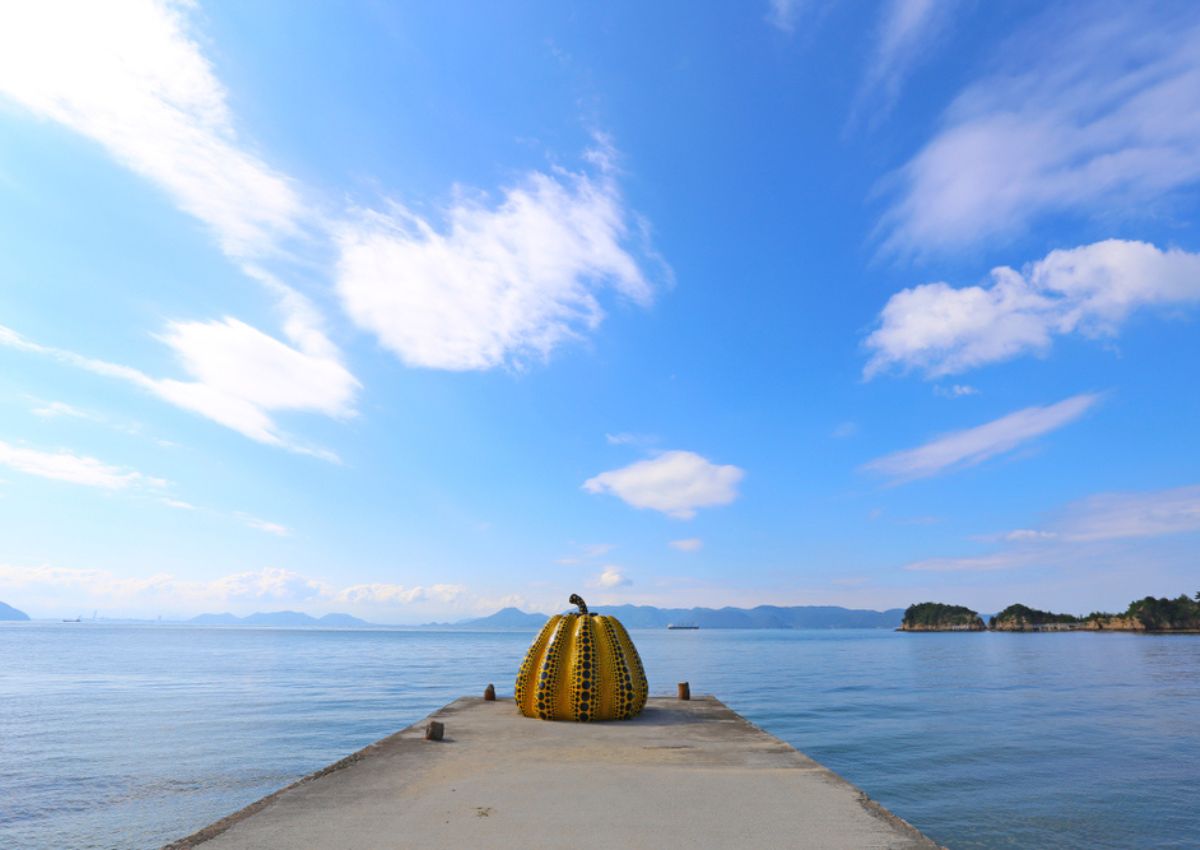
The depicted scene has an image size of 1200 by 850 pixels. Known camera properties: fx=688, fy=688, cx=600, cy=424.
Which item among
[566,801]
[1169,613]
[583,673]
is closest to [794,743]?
[583,673]

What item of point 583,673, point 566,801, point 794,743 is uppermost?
point 583,673

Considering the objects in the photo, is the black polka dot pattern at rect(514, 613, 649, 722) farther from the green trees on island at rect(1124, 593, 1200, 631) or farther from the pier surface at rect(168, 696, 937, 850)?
A: the green trees on island at rect(1124, 593, 1200, 631)

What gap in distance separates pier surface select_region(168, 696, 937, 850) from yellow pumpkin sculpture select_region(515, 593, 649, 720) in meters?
1.83

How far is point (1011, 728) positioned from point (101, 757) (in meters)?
32.2

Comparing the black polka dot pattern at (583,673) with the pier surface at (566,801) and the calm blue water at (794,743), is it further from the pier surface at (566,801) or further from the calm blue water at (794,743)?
the calm blue water at (794,743)

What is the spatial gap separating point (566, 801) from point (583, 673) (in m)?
7.15

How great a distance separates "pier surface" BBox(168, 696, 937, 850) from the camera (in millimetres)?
7688

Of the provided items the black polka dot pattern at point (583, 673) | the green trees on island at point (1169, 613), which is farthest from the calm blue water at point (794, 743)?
the green trees on island at point (1169, 613)

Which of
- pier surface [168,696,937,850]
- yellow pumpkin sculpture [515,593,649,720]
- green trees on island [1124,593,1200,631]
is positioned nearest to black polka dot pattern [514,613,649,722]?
yellow pumpkin sculpture [515,593,649,720]

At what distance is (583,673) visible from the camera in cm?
1625

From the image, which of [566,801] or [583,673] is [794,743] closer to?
A: [583,673]

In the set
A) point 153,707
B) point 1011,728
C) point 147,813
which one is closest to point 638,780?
point 147,813

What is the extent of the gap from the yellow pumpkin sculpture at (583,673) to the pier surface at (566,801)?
6.01 feet

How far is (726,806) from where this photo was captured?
913 centimetres
